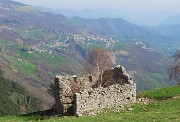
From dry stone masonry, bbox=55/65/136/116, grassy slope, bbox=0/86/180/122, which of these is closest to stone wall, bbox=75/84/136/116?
dry stone masonry, bbox=55/65/136/116

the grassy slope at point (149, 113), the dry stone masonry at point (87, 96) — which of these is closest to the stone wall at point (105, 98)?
the dry stone masonry at point (87, 96)

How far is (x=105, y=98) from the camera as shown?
3519 centimetres

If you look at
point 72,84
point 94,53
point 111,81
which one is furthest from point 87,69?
point 72,84

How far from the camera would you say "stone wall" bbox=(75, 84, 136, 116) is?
33375 mm

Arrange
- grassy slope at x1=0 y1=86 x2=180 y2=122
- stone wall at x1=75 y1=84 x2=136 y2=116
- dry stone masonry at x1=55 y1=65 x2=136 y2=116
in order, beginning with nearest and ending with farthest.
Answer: grassy slope at x1=0 y1=86 x2=180 y2=122 < stone wall at x1=75 y1=84 x2=136 y2=116 < dry stone masonry at x1=55 y1=65 x2=136 y2=116

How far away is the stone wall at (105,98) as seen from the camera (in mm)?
33375

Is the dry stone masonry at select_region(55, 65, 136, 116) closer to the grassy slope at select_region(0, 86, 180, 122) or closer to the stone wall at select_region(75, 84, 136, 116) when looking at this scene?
the stone wall at select_region(75, 84, 136, 116)

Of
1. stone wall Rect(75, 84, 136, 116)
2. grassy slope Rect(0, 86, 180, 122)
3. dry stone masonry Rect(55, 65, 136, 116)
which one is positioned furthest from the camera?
dry stone masonry Rect(55, 65, 136, 116)

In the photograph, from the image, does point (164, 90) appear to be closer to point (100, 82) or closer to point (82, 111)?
point (100, 82)

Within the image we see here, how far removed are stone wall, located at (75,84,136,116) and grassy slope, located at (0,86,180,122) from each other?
1.72m

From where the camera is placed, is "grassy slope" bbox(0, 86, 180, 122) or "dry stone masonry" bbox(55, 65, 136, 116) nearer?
"grassy slope" bbox(0, 86, 180, 122)

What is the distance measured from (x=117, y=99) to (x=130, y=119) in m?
9.98

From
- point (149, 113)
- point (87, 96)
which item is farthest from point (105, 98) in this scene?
point (149, 113)

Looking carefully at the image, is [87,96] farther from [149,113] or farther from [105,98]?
[149,113]
